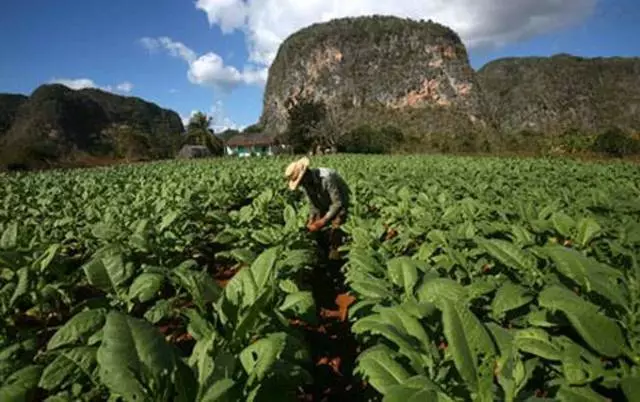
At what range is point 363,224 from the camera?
4289mm

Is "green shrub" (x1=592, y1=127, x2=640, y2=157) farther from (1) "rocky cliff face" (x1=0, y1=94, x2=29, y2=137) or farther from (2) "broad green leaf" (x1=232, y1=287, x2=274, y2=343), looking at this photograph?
(1) "rocky cliff face" (x1=0, y1=94, x2=29, y2=137)

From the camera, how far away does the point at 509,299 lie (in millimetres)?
2008

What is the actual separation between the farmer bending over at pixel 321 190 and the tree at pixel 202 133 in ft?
233

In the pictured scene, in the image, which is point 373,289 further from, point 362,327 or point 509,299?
point 509,299

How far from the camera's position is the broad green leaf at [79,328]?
1963mm

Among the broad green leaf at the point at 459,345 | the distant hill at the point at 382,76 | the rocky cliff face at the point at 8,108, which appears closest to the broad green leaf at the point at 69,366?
the broad green leaf at the point at 459,345

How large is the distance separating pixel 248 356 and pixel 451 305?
0.75 m

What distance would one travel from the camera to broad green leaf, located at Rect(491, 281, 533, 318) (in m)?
1.98

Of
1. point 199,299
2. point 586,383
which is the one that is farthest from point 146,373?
point 586,383

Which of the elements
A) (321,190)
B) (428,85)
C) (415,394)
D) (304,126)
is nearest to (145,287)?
(415,394)

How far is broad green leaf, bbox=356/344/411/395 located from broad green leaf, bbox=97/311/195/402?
612 millimetres

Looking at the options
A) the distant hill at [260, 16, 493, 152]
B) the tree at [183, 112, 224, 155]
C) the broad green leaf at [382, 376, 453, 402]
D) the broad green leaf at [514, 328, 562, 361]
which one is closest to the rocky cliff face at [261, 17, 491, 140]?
the distant hill at [260, 16, 493, 152]

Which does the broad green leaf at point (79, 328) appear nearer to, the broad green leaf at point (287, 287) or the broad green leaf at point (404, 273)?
the broad green leaf at point (287, 287)

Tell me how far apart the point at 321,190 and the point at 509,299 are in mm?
3987
